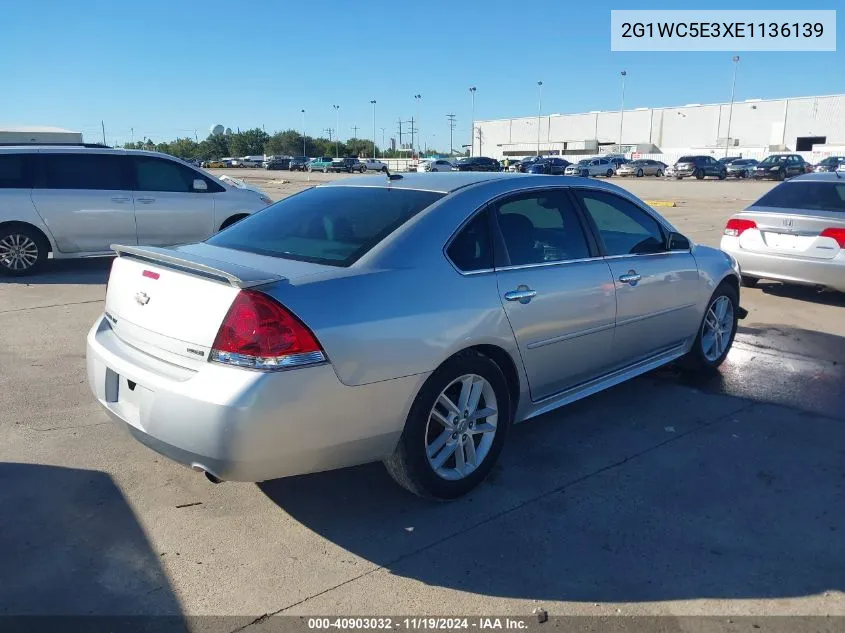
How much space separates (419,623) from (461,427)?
3.47 feet

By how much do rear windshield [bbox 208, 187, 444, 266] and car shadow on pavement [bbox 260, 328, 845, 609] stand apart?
1213mm

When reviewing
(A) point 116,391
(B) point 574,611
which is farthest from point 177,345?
(B) point 574,611

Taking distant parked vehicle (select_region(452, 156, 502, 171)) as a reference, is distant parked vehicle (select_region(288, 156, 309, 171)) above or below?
below

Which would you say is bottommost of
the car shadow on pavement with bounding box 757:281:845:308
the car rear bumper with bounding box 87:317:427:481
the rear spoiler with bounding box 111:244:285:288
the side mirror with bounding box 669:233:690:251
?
the car shadow on pavement with bounding box 757:281:845:308

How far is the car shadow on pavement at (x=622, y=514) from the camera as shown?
2.90m

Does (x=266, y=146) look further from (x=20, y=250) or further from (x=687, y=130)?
(x=20, y=250)

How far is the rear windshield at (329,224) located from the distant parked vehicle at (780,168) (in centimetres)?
4685

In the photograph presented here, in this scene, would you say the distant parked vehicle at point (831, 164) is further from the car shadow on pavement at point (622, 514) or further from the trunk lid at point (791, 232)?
the car shadow on pavement at point (622, 514)

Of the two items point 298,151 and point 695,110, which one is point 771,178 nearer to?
point 695,110

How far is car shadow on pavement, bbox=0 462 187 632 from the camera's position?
8.79 ft

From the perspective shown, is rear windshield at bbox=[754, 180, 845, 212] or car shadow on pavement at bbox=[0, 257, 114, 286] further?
car shadow on pavement at bbox=[0, 257, 114, 286]

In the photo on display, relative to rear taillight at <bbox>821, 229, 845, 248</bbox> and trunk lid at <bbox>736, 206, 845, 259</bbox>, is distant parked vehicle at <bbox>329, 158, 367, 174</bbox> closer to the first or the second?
trunk lid at <bbox>736, 206, 845, 259</bbox>

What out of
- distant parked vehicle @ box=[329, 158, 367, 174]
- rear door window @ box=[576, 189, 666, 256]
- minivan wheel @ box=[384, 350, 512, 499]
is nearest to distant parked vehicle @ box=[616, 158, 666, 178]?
distant parked vehicle @ box=[329, 158, 367, 174]

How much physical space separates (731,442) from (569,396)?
40.5 inches
